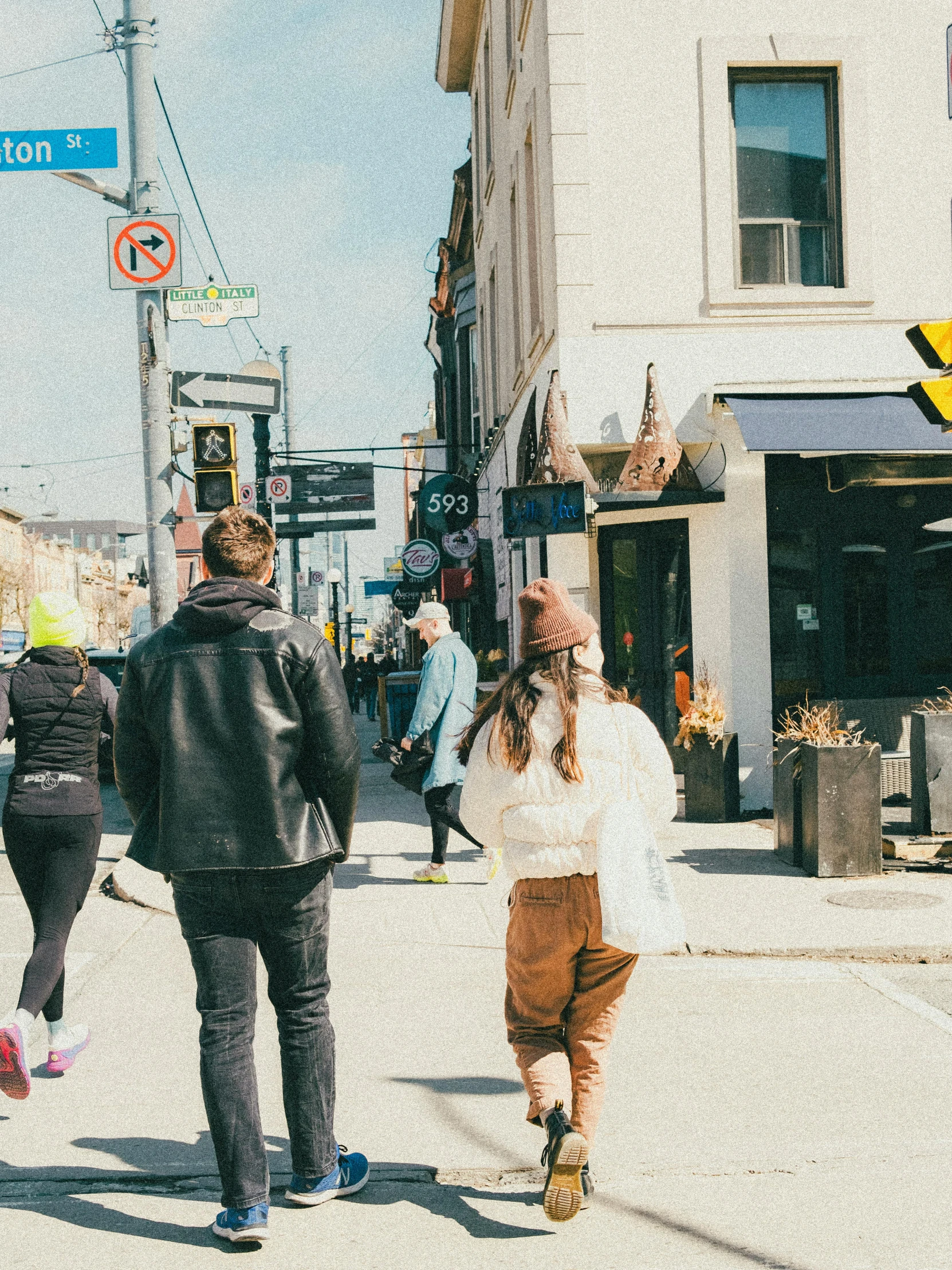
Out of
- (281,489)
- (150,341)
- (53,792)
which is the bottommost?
(53,792)

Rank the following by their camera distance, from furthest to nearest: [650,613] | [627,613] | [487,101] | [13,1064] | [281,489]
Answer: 1. [281,489]
2. [487,101]
3. [627,613]
4. [650,613]
5. [13,1064]

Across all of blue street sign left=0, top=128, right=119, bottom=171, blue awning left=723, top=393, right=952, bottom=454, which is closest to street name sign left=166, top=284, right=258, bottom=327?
blue street sign left=0, top=128, right=119, bottom=171

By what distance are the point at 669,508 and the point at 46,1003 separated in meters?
8.50

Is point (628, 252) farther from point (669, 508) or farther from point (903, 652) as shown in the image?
point (903, 652)

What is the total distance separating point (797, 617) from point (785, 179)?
411 cm

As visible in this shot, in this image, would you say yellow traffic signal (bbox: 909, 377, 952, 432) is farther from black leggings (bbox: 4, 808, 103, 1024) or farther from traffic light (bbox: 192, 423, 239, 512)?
traffic light (bbox: 192, 423, 239, 512)

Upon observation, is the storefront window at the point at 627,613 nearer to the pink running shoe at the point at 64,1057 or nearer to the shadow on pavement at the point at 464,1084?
the shadow on pavement at the point at 464,1084

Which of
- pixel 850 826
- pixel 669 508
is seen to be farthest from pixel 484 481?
pixel 850 826

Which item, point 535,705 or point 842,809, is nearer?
point 535,705

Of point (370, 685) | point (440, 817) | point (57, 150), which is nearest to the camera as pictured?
point (440, 817)

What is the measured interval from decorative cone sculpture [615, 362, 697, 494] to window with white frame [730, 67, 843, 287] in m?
1.60

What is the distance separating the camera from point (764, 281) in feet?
40.0

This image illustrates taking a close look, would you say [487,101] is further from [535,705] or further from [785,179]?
[535,705]

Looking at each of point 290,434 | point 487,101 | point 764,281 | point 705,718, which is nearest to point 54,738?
point 705,718
